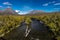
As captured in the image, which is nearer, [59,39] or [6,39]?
[59,39]

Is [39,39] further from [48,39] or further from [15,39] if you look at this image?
[15,39]

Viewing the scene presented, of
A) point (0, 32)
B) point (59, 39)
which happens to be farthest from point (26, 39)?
point (0, 32)

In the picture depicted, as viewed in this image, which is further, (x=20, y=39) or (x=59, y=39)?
(x=20, y=39)

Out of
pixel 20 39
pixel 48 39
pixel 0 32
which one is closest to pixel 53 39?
pixel 48 39

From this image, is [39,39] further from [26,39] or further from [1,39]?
[1,39]

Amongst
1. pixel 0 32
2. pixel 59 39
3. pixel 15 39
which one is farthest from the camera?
pixel 0 32

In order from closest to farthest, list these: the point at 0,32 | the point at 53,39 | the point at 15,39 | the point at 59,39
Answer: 1. the point at 59,39
2. the point at 53,39
3. the point at 15,39
4. the point at 0,32

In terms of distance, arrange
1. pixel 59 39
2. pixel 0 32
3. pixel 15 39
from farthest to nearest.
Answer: pixel 0 32, pixel 15 39, pixel 59 39

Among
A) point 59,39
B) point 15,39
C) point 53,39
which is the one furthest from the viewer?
point 15,39
